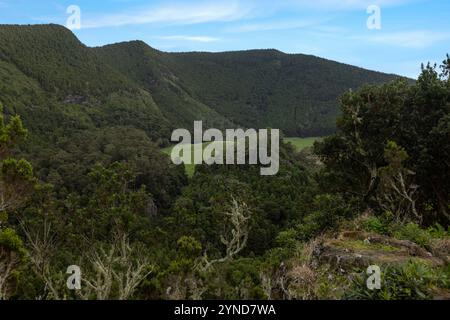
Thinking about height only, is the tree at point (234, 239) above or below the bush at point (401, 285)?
below

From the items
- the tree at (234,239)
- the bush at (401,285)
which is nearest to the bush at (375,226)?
the tree at (234,239)

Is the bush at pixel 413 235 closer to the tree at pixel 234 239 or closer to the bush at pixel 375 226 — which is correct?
the bush at pixel 375 226

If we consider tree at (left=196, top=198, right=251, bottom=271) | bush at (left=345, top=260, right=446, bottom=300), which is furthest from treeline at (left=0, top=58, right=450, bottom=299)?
tree at (left=196, top=198, right=251, bottom=271)

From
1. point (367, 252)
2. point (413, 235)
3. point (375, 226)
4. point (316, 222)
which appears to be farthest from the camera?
point (316, 222)

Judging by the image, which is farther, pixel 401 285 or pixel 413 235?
pixel 413 235

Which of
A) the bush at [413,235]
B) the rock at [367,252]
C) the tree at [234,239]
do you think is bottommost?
the tree at [234,239]

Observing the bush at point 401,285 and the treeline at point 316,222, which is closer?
the bush at point 401,285

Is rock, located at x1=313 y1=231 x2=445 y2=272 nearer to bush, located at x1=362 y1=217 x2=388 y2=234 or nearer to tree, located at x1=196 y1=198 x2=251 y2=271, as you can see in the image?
bush, located at x1=362 y1=217 x2=388 y2=234

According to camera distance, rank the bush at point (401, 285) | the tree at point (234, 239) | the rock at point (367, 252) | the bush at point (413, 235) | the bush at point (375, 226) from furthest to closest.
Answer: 1. the tree at point (234, 239)
2. the bush at point (375, 226)
3. the bush at point (413, 235)
4. the rock at point (367, 252)
5. the bush at point (401, 285)

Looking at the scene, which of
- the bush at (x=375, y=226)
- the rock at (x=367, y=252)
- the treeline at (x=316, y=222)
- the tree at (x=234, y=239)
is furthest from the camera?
the tree at (x=234, y=239)

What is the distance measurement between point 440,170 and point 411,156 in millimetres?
1357

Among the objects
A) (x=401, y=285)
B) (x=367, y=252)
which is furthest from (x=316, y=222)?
(x=401, y=285)

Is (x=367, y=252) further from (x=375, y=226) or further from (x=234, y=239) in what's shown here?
(x=234, y=239)

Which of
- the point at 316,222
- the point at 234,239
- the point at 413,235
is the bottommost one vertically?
the point at 234,239
